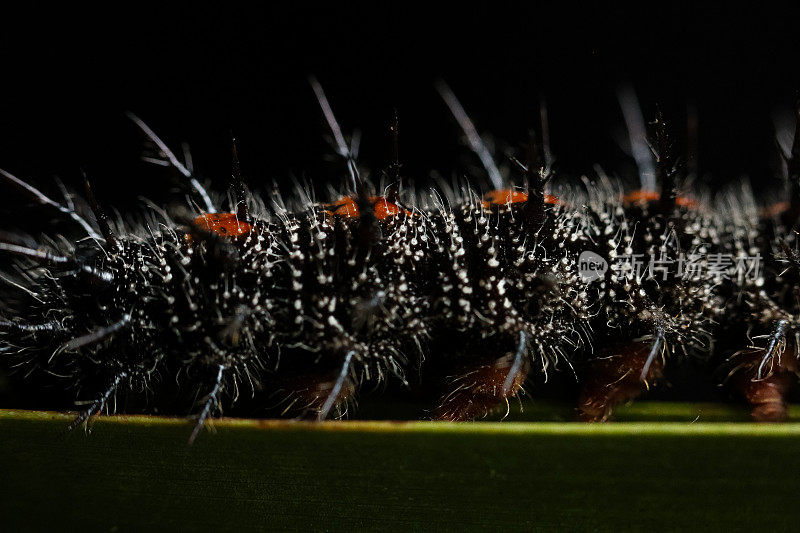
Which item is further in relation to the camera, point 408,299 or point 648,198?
point 648,198

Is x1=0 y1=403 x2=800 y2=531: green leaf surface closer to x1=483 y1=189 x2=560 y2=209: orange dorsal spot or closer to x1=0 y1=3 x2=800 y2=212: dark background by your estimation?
x1=483 y1=189 x2=560 y2=209: orange dorsal spot

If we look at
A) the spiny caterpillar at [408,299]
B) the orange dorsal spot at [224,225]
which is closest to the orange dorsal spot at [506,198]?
the spiny caterpillar at [408,299]

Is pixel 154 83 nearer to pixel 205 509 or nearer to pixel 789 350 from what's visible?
pixel 205 509

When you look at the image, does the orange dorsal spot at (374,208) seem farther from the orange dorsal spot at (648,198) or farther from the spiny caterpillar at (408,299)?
the orange dorsal spot at (648,198)

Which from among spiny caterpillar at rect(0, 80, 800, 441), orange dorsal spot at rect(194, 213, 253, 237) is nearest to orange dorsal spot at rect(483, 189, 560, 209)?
spiny caterpillar at rect(0, 80, 800, 441)

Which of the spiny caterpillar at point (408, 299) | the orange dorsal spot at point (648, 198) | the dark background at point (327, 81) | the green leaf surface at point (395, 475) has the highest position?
the dark background at point (327, 81)

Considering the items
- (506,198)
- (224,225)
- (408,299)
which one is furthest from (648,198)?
(224,225)

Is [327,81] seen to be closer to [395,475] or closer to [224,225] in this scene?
[224,225]
